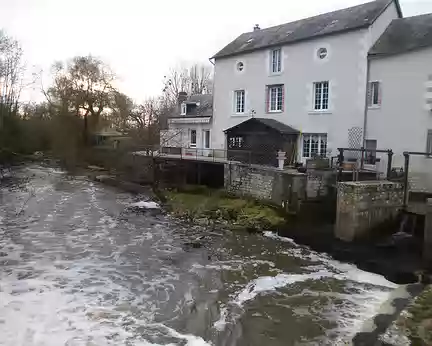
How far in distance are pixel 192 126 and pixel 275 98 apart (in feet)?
27.1

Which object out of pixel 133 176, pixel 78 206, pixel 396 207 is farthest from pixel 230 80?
pixel 396 207

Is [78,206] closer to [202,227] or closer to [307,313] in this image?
[202,227]

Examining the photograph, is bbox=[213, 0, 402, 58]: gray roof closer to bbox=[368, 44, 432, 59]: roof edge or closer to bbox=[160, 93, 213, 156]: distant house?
bbox=[368, 44, 432, 59]: roof edge

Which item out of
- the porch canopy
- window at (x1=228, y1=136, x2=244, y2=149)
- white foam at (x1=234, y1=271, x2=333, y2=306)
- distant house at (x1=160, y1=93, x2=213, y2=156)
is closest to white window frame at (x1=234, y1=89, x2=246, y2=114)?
window at (x1=228, y1=136, x2=244, y2=149)

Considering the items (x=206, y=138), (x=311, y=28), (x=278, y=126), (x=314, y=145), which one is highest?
(x=311, y=28)

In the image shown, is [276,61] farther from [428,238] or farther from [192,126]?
[428,238]

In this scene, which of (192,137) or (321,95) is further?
(192,137)

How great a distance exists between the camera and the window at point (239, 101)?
2294 cm

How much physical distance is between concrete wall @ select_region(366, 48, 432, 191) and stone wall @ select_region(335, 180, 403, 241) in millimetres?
3252

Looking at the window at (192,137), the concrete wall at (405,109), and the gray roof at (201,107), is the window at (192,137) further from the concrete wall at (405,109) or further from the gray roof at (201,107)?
the concrete wall at (405,109)

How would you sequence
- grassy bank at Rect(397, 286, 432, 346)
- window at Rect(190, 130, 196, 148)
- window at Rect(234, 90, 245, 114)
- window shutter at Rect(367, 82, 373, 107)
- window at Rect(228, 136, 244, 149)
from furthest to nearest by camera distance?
window at Rect(190, 130, 196, 148) < window at Rect(234, 90, 245, 114) < window at Rect(228, 136, 244, 149) < window shutter at Rect(367, 82, 373, 107) < grassy bank at Rect(397, 286, 432, 346)

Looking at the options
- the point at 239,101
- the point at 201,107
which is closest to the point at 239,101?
the point at 239,101

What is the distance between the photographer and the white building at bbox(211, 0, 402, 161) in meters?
17.5

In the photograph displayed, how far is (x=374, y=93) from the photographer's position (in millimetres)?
17016
